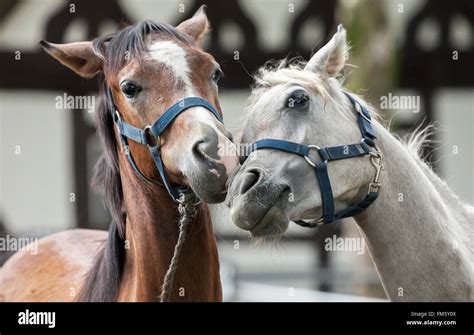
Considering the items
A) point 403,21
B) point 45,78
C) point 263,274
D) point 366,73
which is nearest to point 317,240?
point 263,274

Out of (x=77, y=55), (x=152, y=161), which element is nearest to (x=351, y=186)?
(x=152, y=161)

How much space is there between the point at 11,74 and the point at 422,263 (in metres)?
5.67

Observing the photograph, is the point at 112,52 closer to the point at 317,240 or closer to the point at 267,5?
the point at 267,5

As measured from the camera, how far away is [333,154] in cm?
377

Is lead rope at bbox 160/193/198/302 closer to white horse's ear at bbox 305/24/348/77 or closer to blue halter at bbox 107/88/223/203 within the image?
blue halter at bbox 107/88/223/203

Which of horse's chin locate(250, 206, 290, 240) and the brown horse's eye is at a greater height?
the brown horse's eye

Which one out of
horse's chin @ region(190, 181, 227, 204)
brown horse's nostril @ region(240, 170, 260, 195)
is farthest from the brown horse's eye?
brown horse's nostril @ region(240, 170, 260, 195)

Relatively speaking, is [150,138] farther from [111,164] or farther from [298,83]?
[298,83]

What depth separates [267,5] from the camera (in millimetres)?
8297

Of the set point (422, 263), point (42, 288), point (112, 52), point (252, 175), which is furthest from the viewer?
point (42, 288)

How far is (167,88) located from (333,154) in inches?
34.0

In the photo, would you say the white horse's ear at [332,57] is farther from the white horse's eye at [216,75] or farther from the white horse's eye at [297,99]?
the white horse's eye at [216,75]

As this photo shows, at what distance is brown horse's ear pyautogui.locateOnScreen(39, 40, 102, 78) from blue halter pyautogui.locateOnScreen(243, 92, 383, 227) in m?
1.09

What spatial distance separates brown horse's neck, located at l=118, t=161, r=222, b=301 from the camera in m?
4.00
